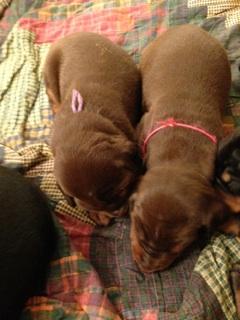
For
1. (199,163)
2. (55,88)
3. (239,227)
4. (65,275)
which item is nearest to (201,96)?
(199,163)

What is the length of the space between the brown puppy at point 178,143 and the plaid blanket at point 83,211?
14cm

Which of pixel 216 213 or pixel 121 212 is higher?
pixel 216 213

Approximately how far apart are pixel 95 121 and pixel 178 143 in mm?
328

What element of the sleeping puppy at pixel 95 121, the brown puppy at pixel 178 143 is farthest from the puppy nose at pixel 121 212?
the brown puppy at pixel 178 143

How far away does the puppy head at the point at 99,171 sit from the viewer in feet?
5.00

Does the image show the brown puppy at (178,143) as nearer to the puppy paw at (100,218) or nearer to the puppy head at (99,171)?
the puppy head at (99,171)

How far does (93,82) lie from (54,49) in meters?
0.46

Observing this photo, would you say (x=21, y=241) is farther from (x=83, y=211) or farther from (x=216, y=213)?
(x=216, y=213)

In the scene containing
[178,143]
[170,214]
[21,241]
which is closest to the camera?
[170,214]

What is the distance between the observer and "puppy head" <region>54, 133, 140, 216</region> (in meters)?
1.53

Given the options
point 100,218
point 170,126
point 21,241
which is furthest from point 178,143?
point 21,241

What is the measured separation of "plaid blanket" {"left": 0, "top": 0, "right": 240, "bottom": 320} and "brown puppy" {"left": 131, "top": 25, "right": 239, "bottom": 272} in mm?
144

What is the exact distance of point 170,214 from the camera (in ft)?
4.44

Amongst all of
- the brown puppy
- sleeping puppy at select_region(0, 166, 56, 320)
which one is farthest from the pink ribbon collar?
sleeping puppy at select_region(0, 166, 56, 320)
